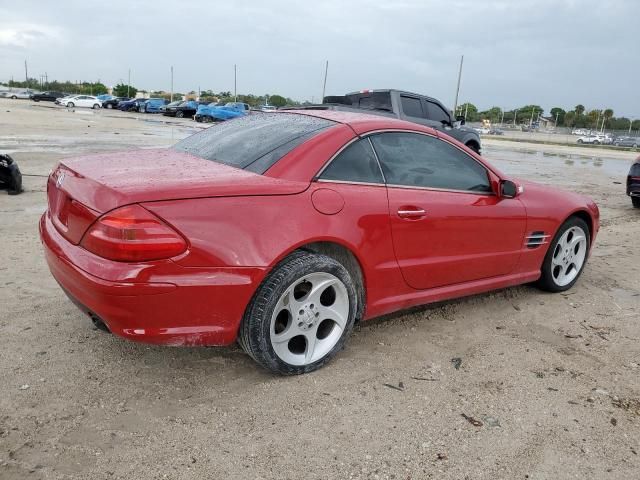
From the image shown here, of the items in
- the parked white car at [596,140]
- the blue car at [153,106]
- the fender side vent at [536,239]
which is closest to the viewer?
the fender side vent at [536,239]

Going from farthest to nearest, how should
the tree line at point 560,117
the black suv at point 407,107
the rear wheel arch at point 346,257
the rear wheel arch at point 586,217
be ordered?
the tree line at point 560,117 < the black suv at point 407,107 < the rear wheel arch at point 586,217 < the rear wheel arch at point 346,257

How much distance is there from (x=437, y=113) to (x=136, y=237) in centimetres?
993

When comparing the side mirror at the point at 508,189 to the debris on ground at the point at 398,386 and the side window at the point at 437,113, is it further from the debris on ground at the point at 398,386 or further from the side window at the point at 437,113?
the side window at the point at 437,113

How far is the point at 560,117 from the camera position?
9662cm

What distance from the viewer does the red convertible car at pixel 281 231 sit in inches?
99.1

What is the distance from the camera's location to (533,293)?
4691 millimetres

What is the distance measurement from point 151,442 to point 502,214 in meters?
2.79

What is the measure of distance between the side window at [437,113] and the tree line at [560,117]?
7712 centimetres

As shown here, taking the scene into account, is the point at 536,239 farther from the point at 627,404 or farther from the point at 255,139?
the point at 255,139

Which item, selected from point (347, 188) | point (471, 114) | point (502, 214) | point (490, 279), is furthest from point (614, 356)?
point (471, 114)

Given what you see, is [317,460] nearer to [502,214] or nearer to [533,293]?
[502,214]

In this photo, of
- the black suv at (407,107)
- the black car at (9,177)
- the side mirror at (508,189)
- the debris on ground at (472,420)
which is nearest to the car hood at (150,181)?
the debris on ground at (472,420)

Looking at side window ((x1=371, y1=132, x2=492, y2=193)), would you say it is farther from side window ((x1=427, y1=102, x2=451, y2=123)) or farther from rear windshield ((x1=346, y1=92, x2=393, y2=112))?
side window ((x1=427, y1=102, x2=451, y2=123))

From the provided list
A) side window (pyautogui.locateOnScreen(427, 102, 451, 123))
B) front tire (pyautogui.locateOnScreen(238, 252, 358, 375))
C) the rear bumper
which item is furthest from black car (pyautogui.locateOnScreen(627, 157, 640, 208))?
the rear bumper
